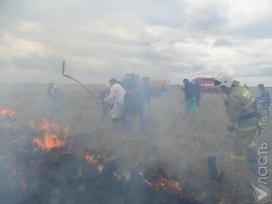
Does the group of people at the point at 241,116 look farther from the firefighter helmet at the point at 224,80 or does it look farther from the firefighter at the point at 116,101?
the firefighter at the point at 116,101

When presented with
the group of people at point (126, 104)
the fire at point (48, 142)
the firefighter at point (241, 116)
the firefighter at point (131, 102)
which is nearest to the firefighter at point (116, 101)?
the group of people at point (126, 104)

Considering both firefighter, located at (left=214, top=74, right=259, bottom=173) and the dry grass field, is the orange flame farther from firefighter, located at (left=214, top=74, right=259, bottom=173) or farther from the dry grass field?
firefighter, located at (left=214, top=74, right=259, bottom=173)

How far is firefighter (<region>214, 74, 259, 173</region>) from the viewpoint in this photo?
209 inches

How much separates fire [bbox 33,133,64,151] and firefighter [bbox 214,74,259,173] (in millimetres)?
4074

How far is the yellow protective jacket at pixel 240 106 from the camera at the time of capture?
5.29m

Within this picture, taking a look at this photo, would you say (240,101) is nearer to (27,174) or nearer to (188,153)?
(188,153)

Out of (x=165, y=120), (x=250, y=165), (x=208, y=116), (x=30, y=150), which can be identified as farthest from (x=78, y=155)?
(x=208, y=116)

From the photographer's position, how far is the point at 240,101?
5.31m

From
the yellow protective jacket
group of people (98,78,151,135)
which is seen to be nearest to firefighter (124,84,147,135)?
group of people (98,78,151,135)

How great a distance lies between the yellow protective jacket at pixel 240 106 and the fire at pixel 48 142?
4.13 m

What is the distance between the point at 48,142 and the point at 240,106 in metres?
4.62

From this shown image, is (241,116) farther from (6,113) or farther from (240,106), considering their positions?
(6,113)

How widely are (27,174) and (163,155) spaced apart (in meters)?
2.98

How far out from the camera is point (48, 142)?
7.29m
